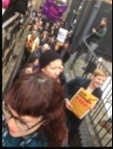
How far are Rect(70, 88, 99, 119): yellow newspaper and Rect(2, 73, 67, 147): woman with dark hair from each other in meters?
1.67

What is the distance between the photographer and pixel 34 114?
1.92 meters

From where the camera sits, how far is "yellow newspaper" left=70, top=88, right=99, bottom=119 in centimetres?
374

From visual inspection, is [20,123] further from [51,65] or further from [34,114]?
[51,65]

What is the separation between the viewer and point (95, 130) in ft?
19.6

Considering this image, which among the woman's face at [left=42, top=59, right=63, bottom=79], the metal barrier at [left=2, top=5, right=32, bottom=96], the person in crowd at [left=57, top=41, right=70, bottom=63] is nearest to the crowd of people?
the woman's face at [left=42, top=59, right=63, bottom=79]

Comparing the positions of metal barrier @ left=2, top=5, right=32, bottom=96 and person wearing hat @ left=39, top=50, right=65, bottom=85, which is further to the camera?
metal barrier @ left=2, top=5, right=32, bottom=96

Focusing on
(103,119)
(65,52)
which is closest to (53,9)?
(65,52)

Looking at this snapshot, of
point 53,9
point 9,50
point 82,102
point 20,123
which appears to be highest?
point 20,123

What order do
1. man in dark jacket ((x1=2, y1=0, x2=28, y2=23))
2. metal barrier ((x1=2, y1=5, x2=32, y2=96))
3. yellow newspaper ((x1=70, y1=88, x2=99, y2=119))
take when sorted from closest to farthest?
yellow newspaper ((x1=70, y1=88, x2=99, y2=119))
man in dark jacket ((x1=2, y1=0, x2=28, y2=23))
metal barrier ((x1=2, y1=5, x2=32, y2=96))

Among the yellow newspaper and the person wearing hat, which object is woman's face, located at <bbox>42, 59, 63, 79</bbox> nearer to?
the person wearing hat

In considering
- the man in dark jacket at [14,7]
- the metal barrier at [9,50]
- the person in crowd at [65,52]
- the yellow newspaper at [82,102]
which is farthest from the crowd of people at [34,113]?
the person in crowd at [65,52]

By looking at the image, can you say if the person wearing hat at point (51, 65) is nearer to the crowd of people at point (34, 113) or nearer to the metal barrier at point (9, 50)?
the crowd of people at point (34, 113)

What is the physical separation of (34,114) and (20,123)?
100mm

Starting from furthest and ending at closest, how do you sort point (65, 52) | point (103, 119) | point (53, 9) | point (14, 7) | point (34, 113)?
point (65, 52), point (53, 9), point (103, 119), point (14, 7), point (34, 113)
